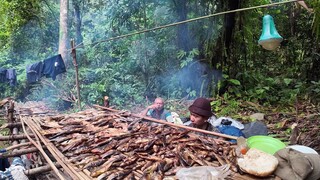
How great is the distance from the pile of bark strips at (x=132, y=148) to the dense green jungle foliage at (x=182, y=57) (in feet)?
19.3

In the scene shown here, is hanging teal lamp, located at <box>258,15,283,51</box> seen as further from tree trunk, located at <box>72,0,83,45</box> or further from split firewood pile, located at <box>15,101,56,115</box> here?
tree trunk, located at <box>72,0,83,45</box>

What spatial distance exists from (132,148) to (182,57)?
26.0 feet

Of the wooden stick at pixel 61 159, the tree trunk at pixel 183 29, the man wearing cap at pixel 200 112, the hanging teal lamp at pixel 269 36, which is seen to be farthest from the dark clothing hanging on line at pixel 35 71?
the hanging teal lamp at pixel 269 36

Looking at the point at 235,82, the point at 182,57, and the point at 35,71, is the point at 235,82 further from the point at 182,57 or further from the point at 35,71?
the point at 35,71

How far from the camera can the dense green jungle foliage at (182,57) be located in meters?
9.12

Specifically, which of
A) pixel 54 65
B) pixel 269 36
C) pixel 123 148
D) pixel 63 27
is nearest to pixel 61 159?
pixel 123 148

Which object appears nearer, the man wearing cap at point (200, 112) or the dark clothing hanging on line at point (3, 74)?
the man wearing cap at point (200, 112)

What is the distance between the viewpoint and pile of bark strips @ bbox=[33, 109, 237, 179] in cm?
215

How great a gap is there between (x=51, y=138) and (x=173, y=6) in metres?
8.29

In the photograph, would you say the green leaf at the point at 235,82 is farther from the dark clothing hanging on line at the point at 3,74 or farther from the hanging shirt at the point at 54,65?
the dark clothing hanging on line at the point at 3,74

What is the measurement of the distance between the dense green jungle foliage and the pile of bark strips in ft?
19.3

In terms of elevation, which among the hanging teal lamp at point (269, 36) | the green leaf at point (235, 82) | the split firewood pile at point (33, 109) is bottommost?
the split firewood pile at point (33, 109)

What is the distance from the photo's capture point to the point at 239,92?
30.1 feet

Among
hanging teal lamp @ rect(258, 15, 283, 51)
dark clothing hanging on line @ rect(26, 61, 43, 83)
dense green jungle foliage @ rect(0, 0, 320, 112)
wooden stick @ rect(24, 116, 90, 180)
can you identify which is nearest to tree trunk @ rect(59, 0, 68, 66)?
dense green jungle foliage @ rect(0, 0, 320, 112)
